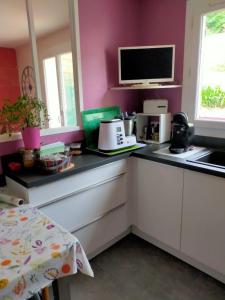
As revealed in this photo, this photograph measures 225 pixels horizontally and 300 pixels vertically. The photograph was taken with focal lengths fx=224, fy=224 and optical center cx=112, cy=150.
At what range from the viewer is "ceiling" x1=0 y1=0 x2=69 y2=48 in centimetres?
187

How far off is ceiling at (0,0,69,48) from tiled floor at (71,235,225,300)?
2.03 meters

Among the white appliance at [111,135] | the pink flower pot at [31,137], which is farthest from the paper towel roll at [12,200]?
the white appliance at [111,135]

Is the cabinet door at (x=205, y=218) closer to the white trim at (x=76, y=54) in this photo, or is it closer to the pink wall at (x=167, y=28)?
the pink wall at (x=167, y=28)

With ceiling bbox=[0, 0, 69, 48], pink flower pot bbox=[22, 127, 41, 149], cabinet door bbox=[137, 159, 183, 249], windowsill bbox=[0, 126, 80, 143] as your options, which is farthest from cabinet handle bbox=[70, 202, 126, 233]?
ceiling bbox=[0, 0, 69, 48]

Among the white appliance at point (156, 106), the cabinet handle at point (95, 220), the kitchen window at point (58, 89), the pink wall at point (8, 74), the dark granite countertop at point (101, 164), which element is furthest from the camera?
the pink wall at point (8, 74)

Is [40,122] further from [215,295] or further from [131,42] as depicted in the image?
[215,295]

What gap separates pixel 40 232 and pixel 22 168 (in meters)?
0.67

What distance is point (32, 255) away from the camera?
83 cm

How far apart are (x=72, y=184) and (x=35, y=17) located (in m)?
1.54

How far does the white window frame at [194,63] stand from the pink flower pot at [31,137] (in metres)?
1.31

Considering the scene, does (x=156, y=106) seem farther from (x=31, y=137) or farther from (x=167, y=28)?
(x=31, y=137)

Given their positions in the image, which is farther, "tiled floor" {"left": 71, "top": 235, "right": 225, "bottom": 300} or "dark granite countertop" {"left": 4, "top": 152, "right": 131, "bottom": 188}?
"tiled floor" {"left": 71, "top": 235, "right": 225, "bottom": 300}

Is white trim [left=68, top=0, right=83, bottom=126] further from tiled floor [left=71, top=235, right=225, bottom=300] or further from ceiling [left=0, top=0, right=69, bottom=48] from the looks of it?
tiled floor [left=71, top=235, right=225, bottom=300]

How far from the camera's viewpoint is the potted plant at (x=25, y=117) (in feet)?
4.81
